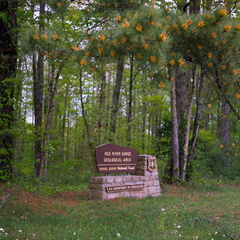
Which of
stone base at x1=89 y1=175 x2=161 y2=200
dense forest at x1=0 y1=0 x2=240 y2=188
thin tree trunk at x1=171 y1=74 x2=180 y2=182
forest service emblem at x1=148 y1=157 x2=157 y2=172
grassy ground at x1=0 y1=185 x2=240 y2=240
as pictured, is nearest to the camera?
grassy ground at x1=0 y1=185 x2=240 y2=240

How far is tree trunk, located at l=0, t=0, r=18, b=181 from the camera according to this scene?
754 centimetres

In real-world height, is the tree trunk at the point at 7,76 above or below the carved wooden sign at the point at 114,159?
above

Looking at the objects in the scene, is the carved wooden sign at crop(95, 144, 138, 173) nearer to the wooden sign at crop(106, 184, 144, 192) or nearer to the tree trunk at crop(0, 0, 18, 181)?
the wooden sign at crop(106, 184, 144, 192)

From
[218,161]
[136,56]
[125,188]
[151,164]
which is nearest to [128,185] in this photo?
[125,188]

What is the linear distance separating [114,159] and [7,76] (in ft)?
12.5

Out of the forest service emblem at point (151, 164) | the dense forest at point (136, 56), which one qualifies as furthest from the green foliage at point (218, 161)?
the forest service emblem at point (151, 164)

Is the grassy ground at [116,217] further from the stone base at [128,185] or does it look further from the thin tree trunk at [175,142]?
the thin tree trunk at [175,142]

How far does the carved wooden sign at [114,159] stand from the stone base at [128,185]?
253 millimetres

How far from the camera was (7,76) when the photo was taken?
309 inches

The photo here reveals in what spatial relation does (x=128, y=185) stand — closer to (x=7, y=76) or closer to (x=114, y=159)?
(x=114, y=159)

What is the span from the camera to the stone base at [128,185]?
747cm

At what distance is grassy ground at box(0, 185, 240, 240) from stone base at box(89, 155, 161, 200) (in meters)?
0.35

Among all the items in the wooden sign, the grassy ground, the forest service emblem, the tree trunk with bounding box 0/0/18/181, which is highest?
the tree trunk with bounding box 0/0/18/181

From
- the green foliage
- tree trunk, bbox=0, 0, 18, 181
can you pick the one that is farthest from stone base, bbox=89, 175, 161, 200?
the green foliage
